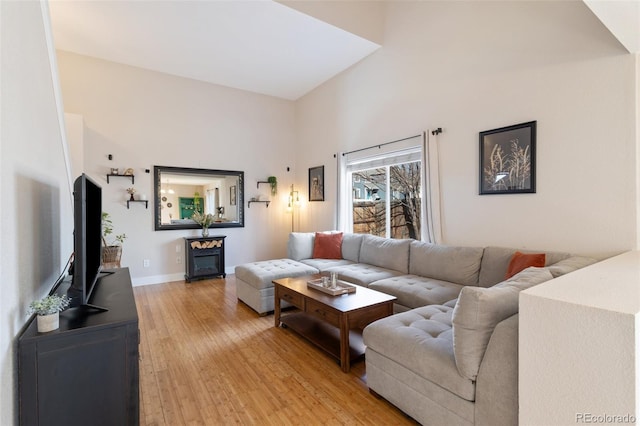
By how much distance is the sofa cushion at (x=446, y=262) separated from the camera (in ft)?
9.86

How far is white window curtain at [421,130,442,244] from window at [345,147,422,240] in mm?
248

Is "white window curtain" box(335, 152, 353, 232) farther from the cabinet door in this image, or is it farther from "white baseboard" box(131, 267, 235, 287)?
the cabinet door

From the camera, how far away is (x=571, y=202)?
2.57m

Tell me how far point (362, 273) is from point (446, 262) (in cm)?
96

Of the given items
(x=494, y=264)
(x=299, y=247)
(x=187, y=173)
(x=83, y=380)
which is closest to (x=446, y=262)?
(x=494, y=264)

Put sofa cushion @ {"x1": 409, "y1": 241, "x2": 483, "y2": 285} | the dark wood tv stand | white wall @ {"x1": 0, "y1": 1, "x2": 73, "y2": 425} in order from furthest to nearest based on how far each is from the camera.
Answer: sofa cushion @ {"x1": 409, "y1": 241, "x2": 483, "y2": 285} → the dark wood tv stand → white wall @ {"x1": 0, "y1": 1, "x2": 73, "y2": 425}

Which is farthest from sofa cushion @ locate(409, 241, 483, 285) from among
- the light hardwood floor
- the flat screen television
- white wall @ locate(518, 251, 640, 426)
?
the flat screen television

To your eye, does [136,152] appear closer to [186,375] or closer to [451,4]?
[186,375]

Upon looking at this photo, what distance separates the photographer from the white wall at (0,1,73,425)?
1096mm

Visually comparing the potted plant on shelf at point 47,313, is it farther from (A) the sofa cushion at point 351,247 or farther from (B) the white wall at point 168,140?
(B) the white wall at point 168,140

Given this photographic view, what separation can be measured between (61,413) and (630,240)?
3.66 metres

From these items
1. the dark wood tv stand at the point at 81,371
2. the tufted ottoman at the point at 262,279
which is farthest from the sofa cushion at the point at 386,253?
the dark wood tv stand at the point at 81,371

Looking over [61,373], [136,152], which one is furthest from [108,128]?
[61,373]

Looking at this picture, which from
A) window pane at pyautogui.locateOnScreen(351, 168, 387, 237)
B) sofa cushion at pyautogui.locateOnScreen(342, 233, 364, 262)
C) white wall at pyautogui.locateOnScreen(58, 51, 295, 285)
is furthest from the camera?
window pane at pyautogui.locateOnScreen(351, 168, 387, 237)
